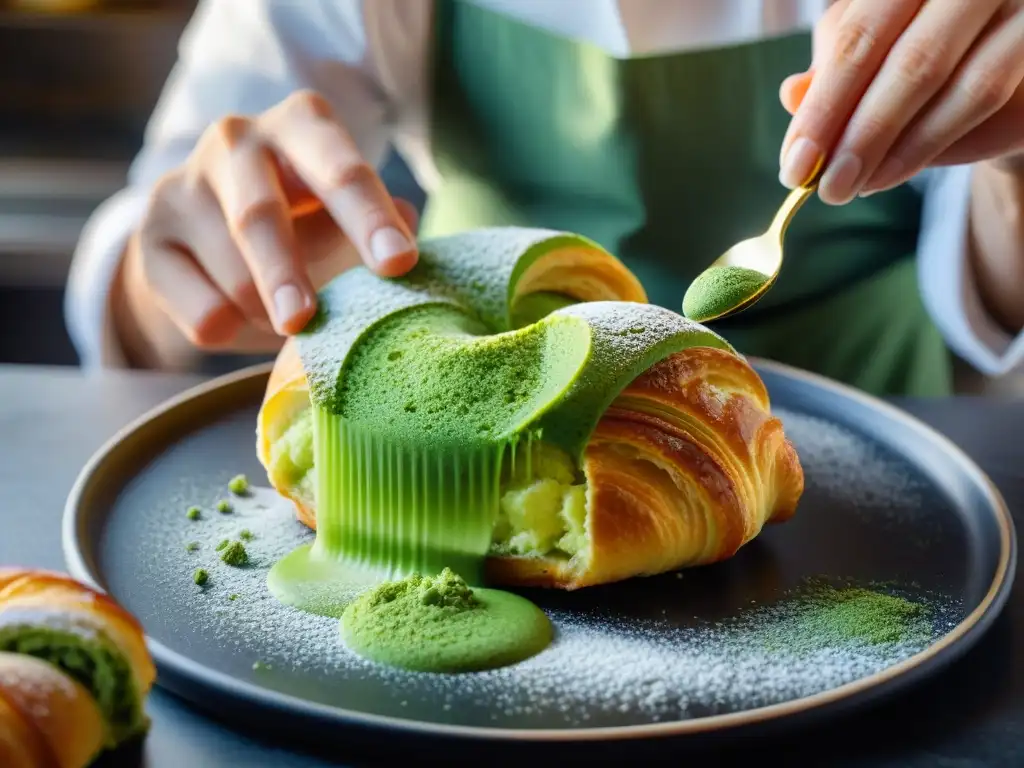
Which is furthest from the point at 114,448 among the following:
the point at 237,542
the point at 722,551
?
the point at 722,551

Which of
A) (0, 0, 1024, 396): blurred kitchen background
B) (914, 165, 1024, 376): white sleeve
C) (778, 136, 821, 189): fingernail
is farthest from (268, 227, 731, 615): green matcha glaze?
(0, 0, 1024, 396): blurred kitchen background

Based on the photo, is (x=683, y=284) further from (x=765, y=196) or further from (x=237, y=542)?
(x=237, y=542)

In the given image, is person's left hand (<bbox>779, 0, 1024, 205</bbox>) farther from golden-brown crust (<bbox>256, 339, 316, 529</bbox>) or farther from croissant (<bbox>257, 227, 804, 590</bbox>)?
golden-brown crust (<bbox>256, 339, 316, 529</bbox>)

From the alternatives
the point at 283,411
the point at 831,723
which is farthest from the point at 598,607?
the point at 283,411

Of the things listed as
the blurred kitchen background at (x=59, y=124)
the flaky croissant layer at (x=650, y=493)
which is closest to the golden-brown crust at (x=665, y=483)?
the flaky croissant layer at (x=650, y=493)

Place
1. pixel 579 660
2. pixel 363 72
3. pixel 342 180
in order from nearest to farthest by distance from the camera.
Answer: pixel 579 660
pixel 342 180
pixel 363 72

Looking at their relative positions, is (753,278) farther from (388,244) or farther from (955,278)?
(955,278)
